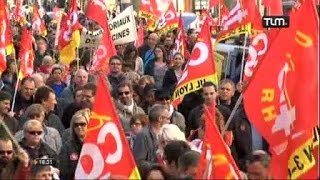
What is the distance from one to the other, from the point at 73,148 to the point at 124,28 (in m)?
7.22

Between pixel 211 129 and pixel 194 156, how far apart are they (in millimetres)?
322

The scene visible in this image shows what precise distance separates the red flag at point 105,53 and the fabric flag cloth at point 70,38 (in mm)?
2058

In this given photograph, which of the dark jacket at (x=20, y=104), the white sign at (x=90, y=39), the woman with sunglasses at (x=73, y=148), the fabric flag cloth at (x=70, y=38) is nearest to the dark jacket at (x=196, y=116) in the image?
the woman with sunglasses at (x=73, y=148)

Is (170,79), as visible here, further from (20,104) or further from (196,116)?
(196,116)

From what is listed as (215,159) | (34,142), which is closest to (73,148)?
(34,142)

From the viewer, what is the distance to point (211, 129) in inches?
325

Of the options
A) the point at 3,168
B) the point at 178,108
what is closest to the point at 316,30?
the point at 3,168

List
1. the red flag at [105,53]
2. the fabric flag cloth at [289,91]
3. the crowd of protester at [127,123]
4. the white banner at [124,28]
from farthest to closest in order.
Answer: the white banner at [124,28]
the red flag at [105,53]
the crowd of protester at [127,123]
the fabric flag cloth at [289,91]

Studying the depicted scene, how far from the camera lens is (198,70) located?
11.9m

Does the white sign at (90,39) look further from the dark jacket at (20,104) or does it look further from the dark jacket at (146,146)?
the dark jacket at (146,146)

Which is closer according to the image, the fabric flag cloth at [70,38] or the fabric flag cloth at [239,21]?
the fabric flag cloth at [239,21]

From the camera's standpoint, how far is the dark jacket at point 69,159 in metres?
10.3

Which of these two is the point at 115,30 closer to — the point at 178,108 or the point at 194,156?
the point at 178,108

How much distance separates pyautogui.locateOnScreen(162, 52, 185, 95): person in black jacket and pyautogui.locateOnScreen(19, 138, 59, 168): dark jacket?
4.81 meters
